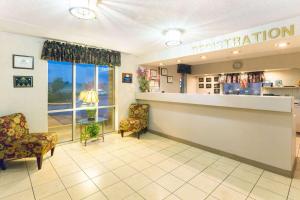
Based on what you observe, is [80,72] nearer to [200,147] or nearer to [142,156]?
[142,156]

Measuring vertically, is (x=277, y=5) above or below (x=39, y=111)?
above

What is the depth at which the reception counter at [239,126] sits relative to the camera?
2.64 m

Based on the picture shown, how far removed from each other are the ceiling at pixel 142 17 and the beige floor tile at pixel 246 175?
244 cm

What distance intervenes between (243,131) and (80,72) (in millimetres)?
4008

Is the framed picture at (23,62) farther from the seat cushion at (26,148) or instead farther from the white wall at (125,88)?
the white wall at (125,88)

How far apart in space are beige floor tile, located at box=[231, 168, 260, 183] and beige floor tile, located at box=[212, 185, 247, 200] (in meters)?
0.45

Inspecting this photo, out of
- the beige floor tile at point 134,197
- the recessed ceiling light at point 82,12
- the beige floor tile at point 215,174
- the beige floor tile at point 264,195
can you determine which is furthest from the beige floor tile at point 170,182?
the recessed ceiling light at point 82,12

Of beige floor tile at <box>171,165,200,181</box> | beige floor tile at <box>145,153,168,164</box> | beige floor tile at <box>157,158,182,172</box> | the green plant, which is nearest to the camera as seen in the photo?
beige floor tile at <box>171,165,200,181</box>

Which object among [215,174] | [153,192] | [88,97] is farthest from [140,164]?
A: [88,97]

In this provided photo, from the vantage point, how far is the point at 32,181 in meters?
2.47

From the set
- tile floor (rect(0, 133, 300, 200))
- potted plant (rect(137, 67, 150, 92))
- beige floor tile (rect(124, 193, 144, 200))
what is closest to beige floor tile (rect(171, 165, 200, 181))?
tile floor (rect(0, 133, 300, 200))

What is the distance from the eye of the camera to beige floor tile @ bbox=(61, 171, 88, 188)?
7.97ft

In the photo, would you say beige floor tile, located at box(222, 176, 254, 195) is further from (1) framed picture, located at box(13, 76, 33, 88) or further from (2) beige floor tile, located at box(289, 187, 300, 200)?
(1) framed picture, located at box(13, 76, 33, 88)

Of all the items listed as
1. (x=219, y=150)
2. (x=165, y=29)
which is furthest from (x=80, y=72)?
(x=219, y=150)
